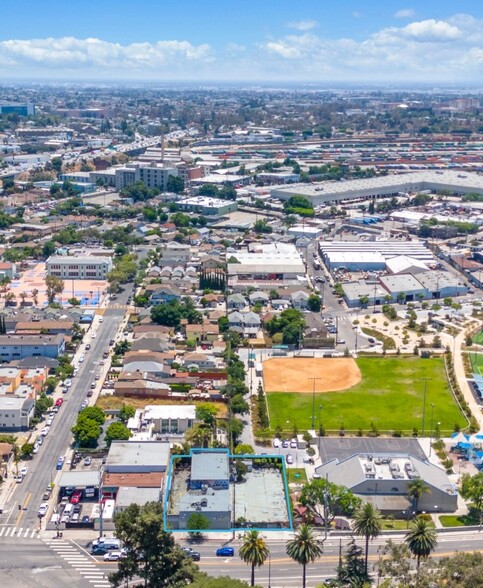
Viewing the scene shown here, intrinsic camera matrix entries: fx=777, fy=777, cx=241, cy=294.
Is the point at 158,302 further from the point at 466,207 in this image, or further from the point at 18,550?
the point at 466,207

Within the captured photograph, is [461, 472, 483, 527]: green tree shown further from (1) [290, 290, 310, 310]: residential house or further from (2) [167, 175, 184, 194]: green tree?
(2) [167, 175, 184, 194]: green tree

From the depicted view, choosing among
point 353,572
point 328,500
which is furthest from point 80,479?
point 353,572

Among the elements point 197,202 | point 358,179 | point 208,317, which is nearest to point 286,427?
point 208,317

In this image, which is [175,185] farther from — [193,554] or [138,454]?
[193,554]

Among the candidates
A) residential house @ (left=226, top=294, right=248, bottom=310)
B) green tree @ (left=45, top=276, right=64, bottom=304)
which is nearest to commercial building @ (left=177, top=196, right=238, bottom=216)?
residential house @ (left=226, top=294, right=248, bottom=310)

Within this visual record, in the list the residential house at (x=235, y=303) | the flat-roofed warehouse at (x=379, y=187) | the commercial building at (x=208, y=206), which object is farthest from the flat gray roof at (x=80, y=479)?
the flat-roofed warehouse at (x=379, y=187)

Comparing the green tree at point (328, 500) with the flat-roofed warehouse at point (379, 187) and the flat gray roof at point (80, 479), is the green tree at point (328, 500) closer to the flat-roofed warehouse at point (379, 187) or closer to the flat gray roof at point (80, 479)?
the flat gray roof at point (80, 479)
